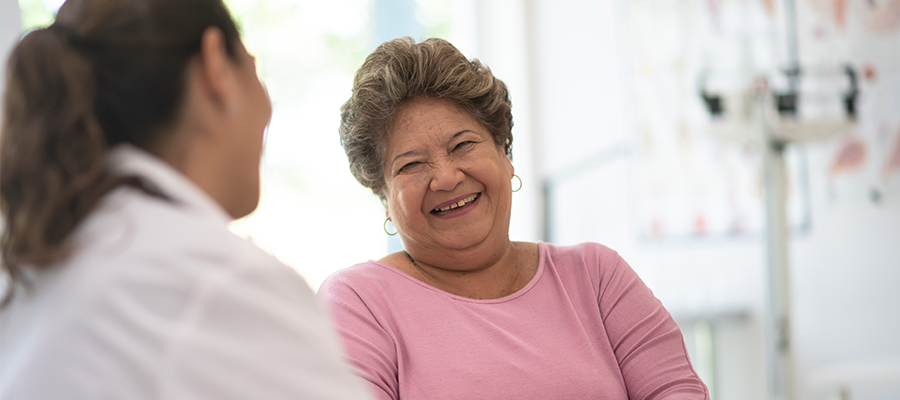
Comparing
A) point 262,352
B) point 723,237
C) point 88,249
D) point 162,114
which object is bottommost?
point 723,237

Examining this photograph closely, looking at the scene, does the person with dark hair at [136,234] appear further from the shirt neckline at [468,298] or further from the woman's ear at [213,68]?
the shirt neckline at [468,298]

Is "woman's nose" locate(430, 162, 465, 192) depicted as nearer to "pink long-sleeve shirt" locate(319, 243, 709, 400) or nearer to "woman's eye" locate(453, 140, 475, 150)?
"woman's eye" locate(453, 140, 475, 150)

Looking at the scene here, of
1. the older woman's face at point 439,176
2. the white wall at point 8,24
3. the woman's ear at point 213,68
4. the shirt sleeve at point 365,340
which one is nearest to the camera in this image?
the woman's ear at point 213,68

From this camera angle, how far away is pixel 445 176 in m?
1.39

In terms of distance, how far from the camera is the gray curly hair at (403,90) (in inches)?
56.0

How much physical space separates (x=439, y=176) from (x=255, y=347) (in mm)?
831

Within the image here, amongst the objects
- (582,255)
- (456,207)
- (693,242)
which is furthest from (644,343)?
(693,242)

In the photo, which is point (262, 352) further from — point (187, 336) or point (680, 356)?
point (680, 356)

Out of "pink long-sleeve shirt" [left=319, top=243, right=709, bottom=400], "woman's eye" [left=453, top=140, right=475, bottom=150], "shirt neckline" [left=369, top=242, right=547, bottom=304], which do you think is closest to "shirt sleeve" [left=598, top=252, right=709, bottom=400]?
"pink long-sleeve shirt" [left=319, top=243, right=709, bottom=400]

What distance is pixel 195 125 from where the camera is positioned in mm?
702

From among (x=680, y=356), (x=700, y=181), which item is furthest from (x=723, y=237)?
(x=680, y=356)

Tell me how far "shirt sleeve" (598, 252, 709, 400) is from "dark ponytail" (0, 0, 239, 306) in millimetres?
997

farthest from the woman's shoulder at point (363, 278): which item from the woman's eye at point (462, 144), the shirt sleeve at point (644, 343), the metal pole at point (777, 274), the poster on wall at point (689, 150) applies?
the poster on wall at point (689, 150)

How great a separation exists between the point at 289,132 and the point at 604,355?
209cm
